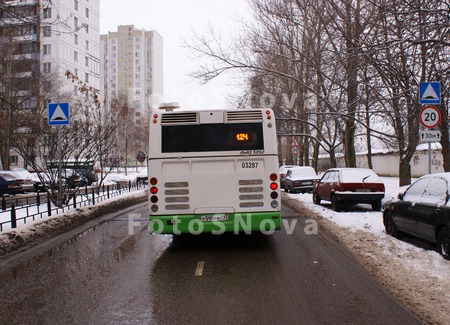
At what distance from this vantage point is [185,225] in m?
8.24

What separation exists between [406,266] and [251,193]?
3.10 metres

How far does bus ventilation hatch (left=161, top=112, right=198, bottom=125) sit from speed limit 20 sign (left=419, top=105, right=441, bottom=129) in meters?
5.51

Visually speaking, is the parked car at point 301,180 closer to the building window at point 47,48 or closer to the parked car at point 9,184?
the parked car at point 9,184

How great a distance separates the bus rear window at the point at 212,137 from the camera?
8.44 meters

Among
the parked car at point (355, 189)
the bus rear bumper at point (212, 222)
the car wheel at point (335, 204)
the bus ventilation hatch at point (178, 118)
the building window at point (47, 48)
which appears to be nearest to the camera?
the bus rear bumper at point (212, 222)

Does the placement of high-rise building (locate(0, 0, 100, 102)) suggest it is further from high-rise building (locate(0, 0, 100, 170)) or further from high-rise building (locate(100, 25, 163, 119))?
high-rise building (locate(100, 25, 163, 119))

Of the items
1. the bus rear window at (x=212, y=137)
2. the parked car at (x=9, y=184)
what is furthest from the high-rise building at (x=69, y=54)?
the bus rear window at (x=212, y=137)

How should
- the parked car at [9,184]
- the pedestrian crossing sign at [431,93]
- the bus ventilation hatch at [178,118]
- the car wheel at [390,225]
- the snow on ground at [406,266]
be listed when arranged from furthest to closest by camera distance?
the parked car at [9,184], the pedestrian crossing sign at [431,93], the car wheel at [390,225], the bus ventilation hatch at [178,118], the snow on ground at [406,266]

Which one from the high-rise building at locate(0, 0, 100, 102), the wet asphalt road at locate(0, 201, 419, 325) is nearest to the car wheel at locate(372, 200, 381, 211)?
the wet asphalt road at locate(0, 201, 419, 325)

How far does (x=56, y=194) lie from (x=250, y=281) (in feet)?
36.7

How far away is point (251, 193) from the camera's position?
8.31 meters

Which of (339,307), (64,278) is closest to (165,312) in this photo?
(339,307)

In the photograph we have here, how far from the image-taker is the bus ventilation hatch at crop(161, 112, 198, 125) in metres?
8.54

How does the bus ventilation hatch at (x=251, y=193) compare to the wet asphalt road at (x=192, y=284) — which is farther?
the bus ventilation hatch at (x=251, y=193)
